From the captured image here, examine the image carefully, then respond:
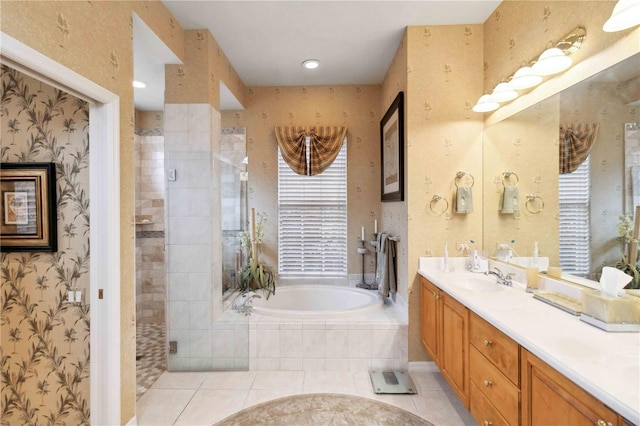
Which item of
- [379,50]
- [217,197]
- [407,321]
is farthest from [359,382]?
[379,50]

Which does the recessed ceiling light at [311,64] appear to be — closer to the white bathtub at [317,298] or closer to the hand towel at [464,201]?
the hand towel at [464,201]

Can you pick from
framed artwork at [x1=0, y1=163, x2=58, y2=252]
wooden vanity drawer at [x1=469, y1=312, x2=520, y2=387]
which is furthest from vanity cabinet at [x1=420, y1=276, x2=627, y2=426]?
framed artwork at [x1=0, y1=163, x2=58, y2=252]

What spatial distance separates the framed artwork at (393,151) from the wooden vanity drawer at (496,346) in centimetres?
128

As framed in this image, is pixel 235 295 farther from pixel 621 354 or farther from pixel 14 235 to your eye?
pixel 621 354

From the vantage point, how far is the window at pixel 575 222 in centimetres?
157

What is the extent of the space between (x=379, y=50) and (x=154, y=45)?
1.91 meters

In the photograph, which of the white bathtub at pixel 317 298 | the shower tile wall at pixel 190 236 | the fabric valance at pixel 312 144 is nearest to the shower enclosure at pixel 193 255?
the shower tile wall at pixel 190 236

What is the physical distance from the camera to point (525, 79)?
6.16 ft

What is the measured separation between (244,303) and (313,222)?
4.12 ft

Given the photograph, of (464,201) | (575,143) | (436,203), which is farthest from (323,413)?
(575,143)

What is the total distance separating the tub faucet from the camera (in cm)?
276

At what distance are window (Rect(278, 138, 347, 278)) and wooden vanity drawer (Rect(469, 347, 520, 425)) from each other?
2049mm

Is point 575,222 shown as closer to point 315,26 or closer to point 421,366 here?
point 421,366

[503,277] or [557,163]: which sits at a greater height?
[557,163]
